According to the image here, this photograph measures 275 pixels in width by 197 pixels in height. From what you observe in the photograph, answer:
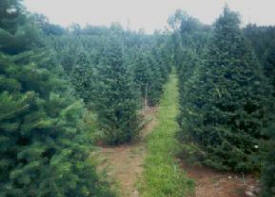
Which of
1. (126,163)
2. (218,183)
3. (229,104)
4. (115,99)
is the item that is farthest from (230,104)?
(115,99)

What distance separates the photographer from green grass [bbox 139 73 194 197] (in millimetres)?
5879

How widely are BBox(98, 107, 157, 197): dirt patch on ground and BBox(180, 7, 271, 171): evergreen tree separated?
175 centimetres

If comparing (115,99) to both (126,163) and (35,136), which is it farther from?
(35,136)

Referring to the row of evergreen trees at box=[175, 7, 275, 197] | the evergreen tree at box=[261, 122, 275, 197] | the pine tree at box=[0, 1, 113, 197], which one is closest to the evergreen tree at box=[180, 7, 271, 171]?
the row of evergreen trees at box=[175, 7, 275, 197]

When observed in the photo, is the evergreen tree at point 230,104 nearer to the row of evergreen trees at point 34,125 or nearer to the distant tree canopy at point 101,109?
the distant tree canopy at point 101,109

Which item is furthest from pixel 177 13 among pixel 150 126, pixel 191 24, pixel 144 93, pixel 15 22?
pixel 15 22

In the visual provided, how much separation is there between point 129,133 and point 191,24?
44861 mm

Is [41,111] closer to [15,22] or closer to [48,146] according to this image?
[48,146]

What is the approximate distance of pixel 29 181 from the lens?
7.71 feet

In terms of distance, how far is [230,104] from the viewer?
19.7 feet

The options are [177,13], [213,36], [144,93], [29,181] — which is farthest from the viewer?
[177,13]

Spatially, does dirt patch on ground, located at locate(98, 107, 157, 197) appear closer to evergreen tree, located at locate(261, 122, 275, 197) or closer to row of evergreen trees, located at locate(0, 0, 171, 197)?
row of evergreen trees, located at locate(0, 0, 171, 197)

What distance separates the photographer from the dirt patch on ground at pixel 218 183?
18.4 ft

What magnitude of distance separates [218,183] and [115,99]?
3.95 metres
